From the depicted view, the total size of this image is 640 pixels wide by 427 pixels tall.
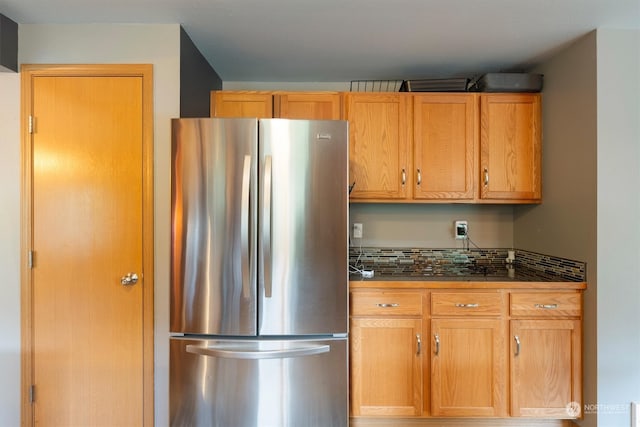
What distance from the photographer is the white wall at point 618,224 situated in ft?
6.15

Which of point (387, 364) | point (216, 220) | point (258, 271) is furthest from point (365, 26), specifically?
point (387, 364)

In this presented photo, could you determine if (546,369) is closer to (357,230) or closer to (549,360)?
(549,360)

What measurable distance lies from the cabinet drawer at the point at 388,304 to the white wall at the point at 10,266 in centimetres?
185

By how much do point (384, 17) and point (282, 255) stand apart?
1.34 m

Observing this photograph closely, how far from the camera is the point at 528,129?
91.0 inches

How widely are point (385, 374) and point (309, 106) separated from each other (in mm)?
1751

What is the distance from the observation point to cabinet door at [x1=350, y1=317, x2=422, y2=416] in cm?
200

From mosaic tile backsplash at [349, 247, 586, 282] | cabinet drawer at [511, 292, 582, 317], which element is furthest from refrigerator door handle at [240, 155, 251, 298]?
cabinet drawer at [511, 292, 582, 317]

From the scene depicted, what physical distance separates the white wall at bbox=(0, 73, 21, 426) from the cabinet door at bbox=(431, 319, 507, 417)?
2305 millimetres

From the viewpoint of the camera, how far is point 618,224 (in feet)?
6.15

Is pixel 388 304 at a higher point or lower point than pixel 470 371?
higher

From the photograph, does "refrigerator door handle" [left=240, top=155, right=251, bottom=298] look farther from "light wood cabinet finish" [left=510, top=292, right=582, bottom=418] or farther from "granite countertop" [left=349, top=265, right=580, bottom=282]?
"light wood cabinet finish" [left=510, top=292, right=582, bottom=418]

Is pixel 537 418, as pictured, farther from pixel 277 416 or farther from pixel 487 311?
pixel 277 416

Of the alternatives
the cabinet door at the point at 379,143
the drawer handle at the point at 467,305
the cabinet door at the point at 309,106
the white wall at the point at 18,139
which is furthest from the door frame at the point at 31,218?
the drawer handle at the point at 467,305
